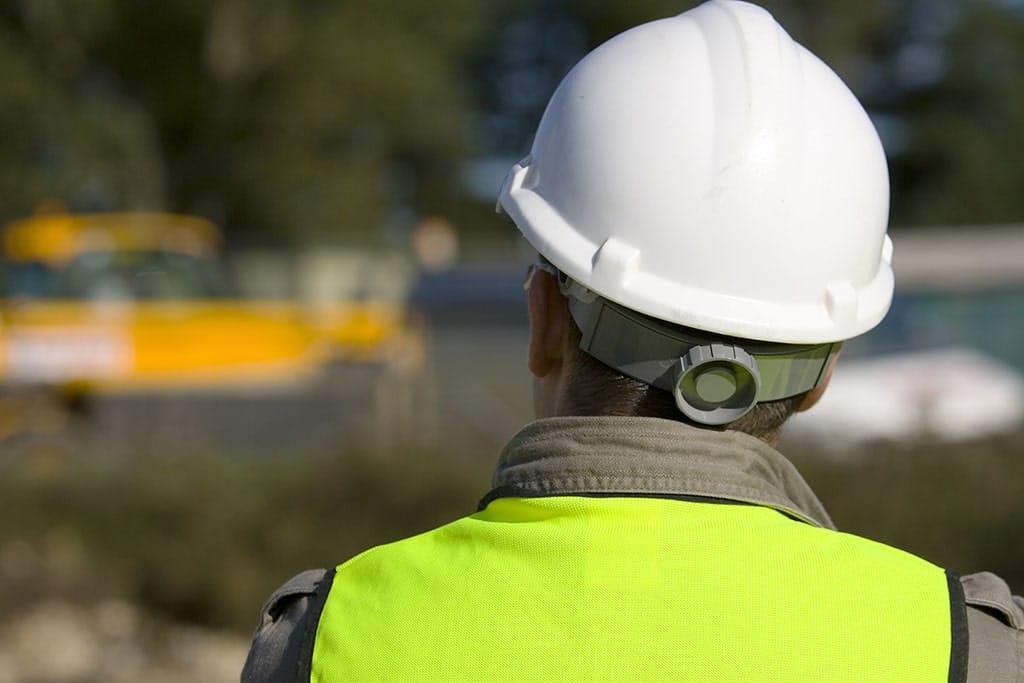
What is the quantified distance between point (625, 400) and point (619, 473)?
14 cm

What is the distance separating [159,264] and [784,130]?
37.6 ft

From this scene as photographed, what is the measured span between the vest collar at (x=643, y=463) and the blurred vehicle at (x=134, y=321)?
897cm

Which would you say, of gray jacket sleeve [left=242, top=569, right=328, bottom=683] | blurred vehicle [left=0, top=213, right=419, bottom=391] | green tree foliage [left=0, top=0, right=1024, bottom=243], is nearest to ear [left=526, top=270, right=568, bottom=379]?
gray jacket sleeve [left=242, top=569, right=328, bottom=683]

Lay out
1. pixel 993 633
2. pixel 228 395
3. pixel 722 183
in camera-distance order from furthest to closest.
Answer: pixel 228 395, pixel 722 183, pixel 993 633

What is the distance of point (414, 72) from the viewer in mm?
28984

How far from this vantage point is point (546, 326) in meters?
1.76

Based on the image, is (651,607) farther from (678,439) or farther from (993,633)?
(993,633)

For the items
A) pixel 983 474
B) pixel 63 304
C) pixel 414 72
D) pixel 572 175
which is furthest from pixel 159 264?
pixel 414 72

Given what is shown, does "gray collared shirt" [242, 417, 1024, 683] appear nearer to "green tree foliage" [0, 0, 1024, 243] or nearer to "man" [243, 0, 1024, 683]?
"man" [243, 0, 1024, 683]

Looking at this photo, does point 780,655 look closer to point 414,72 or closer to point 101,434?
point 101,434

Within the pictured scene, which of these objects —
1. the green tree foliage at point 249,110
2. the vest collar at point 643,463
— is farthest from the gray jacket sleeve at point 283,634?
the green tree foliage at point 249,110

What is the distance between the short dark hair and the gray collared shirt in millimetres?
58

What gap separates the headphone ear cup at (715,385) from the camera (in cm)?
158

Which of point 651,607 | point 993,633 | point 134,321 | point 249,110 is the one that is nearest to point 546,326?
point 651,607
